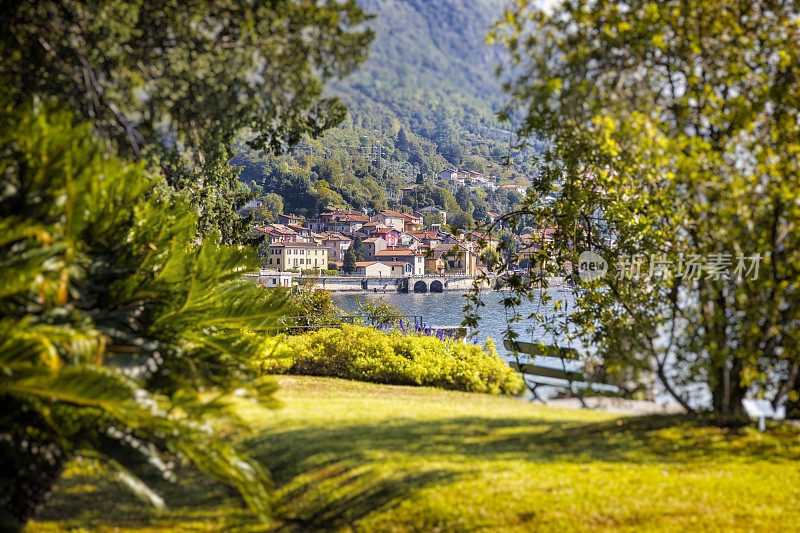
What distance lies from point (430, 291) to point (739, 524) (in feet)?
121

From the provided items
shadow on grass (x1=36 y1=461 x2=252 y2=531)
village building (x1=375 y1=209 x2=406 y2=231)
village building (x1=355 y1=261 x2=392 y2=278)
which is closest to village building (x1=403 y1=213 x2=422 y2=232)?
village building (x1=375 y1=209 x2=406 y2=231)

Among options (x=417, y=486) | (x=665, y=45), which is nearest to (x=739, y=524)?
(x=417, y=486)

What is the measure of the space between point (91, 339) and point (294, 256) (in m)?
31.7

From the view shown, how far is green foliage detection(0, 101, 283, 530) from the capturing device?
3.77 m

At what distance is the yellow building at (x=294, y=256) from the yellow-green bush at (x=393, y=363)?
23518 mm

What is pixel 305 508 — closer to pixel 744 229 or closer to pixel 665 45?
pixel 744 229

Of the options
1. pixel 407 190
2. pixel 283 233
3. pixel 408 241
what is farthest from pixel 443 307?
pixel 407 190

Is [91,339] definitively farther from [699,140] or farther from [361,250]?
[361,250]

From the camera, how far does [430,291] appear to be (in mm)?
41219

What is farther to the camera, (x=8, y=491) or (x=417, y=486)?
(x=417, y=486)

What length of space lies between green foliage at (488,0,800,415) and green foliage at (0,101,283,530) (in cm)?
338

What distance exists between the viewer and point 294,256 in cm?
3531

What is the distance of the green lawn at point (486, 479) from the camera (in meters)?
4.16

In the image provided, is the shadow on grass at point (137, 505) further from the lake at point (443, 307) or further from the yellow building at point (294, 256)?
the yellow building at point (294, 256)
